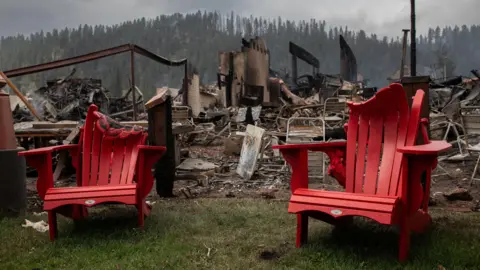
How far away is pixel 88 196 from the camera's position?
350cm

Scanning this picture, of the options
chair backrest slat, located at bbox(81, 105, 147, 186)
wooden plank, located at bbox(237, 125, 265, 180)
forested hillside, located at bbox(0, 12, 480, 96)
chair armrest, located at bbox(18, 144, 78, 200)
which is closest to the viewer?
chair armrest, located at bbox(18, 144, 78, 200)

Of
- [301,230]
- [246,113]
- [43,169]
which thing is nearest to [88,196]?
[43,169]

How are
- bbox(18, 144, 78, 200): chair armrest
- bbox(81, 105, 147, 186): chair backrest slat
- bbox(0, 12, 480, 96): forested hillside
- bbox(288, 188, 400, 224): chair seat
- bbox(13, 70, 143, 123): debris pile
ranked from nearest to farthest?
bbox(288, 188, 400, 224): chair seat
bbox(18, 144, 78, 200): chair armrest
bbox(81, 105, 147, 186): chair backrest slat
bbox(13, 70, 143, 123): debris pile
bbox(0, 12, 480, 96): forested hillside

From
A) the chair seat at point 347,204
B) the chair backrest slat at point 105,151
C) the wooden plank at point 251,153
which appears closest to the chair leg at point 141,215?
the chair backrest slat at point 105,151

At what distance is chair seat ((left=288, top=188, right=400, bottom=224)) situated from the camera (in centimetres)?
273

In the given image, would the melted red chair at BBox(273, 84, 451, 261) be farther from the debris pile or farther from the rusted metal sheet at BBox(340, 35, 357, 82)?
the rusted metal sheet at BBox(340, 35, 357, 82)

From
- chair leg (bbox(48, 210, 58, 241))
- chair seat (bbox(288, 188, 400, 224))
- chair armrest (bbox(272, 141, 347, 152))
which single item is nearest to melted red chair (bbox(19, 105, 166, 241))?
chair leg (bbox(48, 210, 58, 241))

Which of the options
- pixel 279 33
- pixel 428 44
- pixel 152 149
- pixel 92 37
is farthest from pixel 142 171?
pixel 279 33

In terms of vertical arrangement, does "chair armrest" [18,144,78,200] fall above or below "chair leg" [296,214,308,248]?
above

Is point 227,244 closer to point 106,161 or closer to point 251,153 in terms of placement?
point 106,161

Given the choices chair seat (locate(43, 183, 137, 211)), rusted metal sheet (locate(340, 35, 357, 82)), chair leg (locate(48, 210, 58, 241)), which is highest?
rusted metal sheet (locate(340, 35, 357, 82))

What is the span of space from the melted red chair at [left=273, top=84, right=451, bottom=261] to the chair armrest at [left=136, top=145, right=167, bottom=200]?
1232 mm

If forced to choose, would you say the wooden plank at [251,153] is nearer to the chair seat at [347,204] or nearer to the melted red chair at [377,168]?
the melted red chair at [377,168]

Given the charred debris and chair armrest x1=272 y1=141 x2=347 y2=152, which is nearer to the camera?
chair armrest x1=272 y1=141 x2=347 y2=152
